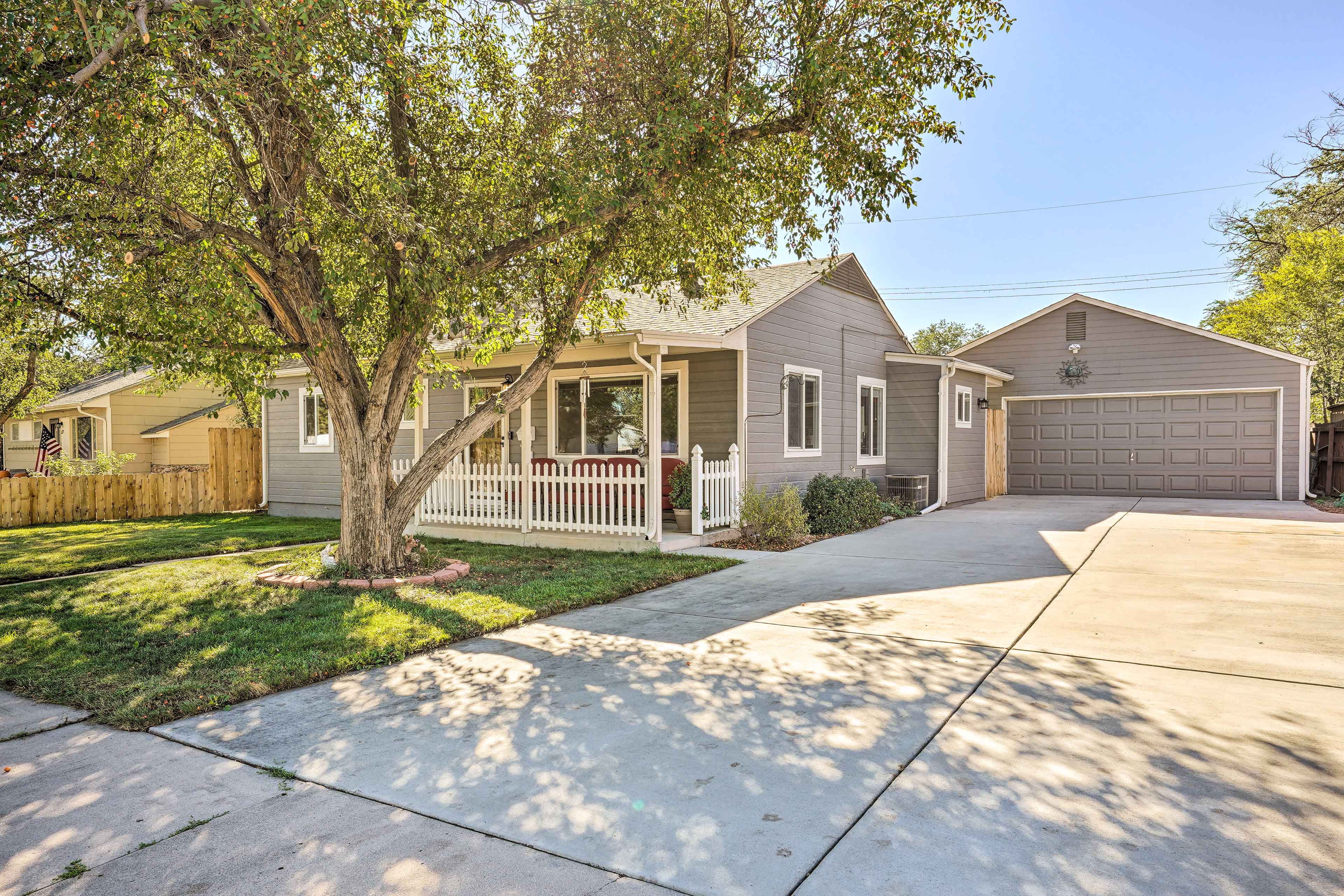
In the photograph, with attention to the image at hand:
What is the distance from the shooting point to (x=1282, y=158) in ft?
38.8

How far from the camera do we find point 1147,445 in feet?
56.3

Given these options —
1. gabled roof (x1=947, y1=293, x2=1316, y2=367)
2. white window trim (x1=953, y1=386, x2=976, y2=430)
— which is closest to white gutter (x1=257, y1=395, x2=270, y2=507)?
white window trim (x1=953, y1=386, x2=976, y2=430)

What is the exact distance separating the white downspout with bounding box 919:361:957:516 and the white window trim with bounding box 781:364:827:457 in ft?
10.2

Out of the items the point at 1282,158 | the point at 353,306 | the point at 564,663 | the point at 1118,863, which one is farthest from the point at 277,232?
the point at 1282,158

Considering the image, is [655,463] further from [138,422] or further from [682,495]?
[138,422]

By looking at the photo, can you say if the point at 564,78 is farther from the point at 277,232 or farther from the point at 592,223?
the point at 277,232

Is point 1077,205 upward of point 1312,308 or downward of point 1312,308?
upward

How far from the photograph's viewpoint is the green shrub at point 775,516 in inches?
412

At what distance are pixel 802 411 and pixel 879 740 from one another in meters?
9.42

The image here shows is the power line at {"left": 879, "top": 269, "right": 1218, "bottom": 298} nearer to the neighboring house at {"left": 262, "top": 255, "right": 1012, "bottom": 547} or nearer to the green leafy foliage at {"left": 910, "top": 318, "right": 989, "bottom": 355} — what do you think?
the green leafy foliage at {"left": 910, "top": 318, "right": 989, "bottom": 355}

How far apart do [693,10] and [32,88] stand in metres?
4.98

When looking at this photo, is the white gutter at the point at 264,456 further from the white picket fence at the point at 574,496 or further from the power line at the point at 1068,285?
the power line at the point at 1068,285

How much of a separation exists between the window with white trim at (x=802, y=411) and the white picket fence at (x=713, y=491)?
1570 mm

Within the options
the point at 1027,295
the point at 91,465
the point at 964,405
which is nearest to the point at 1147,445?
the point at 964,405
